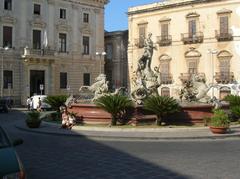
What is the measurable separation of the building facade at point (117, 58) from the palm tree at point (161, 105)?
35.7 metres

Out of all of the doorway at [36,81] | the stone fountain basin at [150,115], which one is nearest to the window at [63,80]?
the doorway at [36,81]

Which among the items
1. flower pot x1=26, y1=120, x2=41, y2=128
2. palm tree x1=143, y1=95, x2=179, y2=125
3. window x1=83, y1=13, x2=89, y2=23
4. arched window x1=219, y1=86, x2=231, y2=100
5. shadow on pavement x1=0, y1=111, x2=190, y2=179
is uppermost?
window x1=83, y1=13, x2=89, y2=23

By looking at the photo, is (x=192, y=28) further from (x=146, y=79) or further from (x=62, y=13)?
(x=146, y=79)

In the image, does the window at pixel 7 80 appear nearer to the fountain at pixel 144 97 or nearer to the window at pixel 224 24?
the window at pixel 224 24

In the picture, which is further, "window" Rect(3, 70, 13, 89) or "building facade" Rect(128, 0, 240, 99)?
"building facade" Rect(128, 0, 240, 99)

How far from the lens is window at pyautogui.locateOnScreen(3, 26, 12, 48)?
41719 millimetres

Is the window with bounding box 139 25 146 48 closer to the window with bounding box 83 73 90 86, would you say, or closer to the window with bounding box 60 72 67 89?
the window with bounding box 83 73 90 86

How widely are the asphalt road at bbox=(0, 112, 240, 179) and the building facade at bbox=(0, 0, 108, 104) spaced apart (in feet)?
91.3

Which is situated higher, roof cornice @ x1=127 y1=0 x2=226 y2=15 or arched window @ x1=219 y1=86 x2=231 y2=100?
roof cornice @ x1=127 y1=0 x2=226 y2=15

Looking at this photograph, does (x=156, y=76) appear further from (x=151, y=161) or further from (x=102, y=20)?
(x=102, y=20)

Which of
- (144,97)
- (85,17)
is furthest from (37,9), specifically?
(144,97)

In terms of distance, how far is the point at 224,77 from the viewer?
43.5m

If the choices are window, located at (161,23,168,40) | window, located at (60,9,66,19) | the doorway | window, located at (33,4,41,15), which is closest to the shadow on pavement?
the doorway

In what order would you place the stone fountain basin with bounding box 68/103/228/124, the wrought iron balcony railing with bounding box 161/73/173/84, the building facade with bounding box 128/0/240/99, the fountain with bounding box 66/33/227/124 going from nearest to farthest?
the stone fountain basin with bounding box 68/103/228/124
the fountain with bounding box 66/33/227/124
the building facade with bounding box 128/0/240/99
the wrought iron balcony railing with bounding box 161/73/173/84
